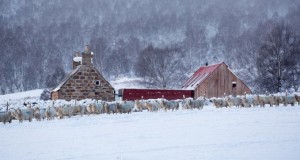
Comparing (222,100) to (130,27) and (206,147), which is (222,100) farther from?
(130,27)

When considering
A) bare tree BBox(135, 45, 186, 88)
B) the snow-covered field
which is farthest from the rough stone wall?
the snow-covered field

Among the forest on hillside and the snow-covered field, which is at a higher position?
the forest on hillside

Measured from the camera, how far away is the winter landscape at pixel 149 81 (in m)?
13.1

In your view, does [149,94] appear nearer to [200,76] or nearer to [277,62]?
[200,76]

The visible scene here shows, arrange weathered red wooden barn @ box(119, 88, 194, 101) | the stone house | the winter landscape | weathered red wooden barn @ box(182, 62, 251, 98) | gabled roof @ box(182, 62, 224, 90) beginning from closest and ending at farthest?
the winter landscape < the stone house < weathered red wooden barn @ box(119, 88, 194, 101) < weathered red wooden barn @ box(182, 62, 251, 98) < gabled roof @ box(182, 62, 224, 90)

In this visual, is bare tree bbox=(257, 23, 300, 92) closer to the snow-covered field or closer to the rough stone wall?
the rough stone wall

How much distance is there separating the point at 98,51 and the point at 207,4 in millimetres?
68675

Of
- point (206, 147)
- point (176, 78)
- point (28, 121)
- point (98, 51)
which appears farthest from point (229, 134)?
point (98, 51)

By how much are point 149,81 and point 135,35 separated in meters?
55.4

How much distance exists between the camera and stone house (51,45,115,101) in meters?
40.5

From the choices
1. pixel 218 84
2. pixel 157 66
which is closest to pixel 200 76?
pixel 218 84

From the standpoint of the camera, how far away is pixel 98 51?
83.8 meters

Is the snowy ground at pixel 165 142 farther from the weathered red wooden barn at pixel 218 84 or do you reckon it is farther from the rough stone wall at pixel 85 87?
the weathered red wooden barn at pixel 218 84

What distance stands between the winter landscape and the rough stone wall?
0.34 ft
